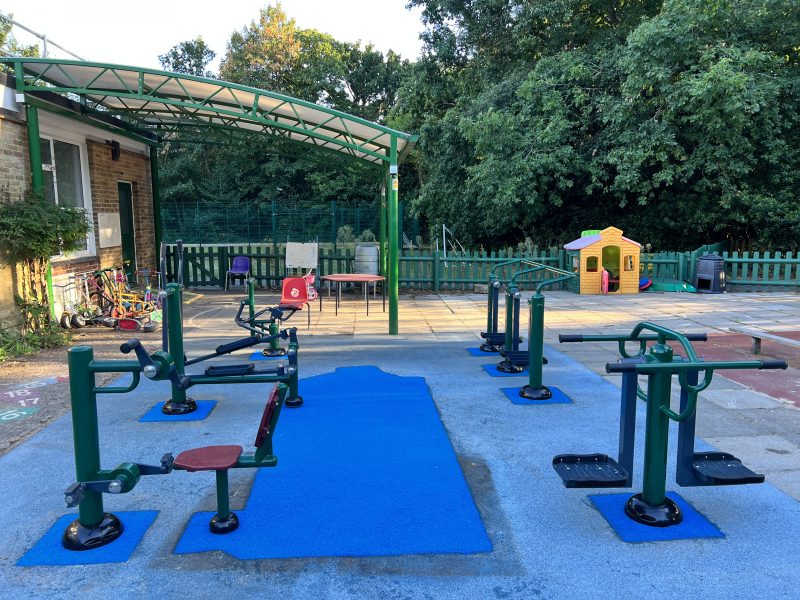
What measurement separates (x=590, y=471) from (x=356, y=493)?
1.50 meters

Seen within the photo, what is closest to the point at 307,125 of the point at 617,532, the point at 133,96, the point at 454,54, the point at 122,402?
the point at 133,96

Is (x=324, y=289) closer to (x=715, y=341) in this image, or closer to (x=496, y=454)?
(x=715, y=341)

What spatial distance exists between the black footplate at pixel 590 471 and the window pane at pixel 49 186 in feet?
30.1

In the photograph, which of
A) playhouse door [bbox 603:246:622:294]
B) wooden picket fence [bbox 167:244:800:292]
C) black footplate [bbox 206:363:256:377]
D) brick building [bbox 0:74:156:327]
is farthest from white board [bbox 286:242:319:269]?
black footplate [bbox 206:363:256:377]

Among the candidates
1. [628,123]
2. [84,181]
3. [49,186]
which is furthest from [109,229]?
[628,123]

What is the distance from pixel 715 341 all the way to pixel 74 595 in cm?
854

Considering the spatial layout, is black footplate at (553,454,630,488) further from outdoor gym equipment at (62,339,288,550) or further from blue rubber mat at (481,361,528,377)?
blue rubber mat at (481,361,528,377)

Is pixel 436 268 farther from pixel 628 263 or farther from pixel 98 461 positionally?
pixel 98 461

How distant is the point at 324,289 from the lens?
46.9 ft

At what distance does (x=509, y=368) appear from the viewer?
22.6ft

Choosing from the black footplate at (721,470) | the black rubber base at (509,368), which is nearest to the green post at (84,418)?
the black footplate at (721,470)

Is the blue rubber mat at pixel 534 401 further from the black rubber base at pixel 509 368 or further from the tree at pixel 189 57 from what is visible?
the tree at pixel 189 57

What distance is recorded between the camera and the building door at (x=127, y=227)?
12531mm

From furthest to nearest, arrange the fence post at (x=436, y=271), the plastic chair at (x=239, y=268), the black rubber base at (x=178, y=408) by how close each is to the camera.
Result: the fence post at (x=436, y=271) → the plastic chair at (x=239, y=268) → the black rubber base at (x=178, y=408)
